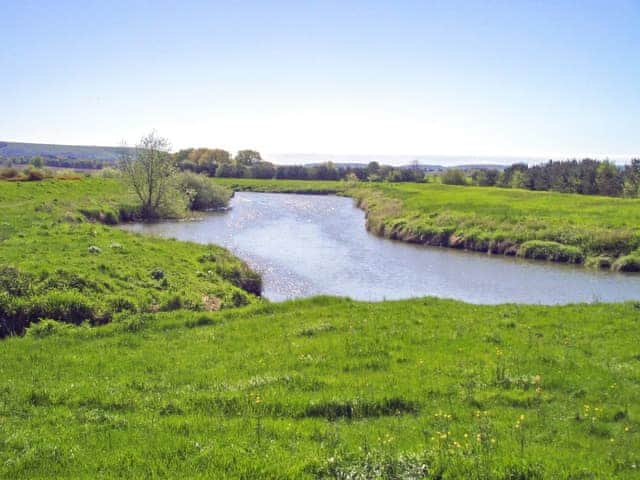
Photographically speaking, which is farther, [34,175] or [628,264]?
[34,175]

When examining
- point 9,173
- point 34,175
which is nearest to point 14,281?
point 34,175

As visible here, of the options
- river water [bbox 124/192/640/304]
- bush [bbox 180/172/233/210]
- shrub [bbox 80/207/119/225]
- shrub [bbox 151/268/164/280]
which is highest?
bush [bbox 180/172/233/210]

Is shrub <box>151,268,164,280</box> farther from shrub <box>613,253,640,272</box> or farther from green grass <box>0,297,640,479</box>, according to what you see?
shrub <box>613,253,640,272</box>

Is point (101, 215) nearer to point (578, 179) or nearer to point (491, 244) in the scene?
point (491, 244)

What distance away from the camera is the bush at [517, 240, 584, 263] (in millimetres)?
34844

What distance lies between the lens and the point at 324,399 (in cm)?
888

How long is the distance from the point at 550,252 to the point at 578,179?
66.1m

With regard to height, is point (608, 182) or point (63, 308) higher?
point (608, 182)

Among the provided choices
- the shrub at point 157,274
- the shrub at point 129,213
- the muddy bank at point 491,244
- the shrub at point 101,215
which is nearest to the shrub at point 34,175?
the shrub at point 129,213

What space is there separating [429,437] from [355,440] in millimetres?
1055

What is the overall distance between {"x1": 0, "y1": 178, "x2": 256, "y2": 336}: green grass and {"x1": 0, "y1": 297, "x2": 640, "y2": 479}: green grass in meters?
1.97

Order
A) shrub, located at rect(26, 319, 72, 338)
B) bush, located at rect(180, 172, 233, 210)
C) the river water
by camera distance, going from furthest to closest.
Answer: bush, located at rect(180, 172, 233, 210), the river water, shrub, located at rect(26, 319, 72, 338)

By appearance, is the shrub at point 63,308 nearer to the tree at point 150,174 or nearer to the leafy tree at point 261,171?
the tree at point 150,174

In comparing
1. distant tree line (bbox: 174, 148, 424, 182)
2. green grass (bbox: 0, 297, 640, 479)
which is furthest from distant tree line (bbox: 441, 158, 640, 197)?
green grass (bbox: 0, 297, 640, 479)
